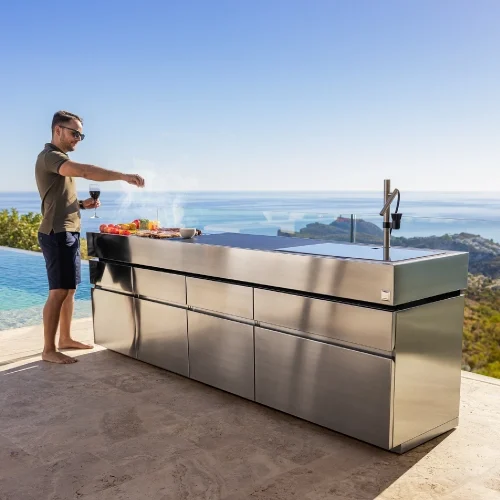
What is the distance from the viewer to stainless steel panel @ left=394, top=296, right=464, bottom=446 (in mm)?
2555

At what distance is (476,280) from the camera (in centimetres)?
405

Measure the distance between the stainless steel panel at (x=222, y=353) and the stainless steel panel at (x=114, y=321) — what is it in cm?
61

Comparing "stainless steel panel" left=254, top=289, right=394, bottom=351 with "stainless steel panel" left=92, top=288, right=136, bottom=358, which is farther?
"stainless steel panel" left=92, top=288, right=136, bottom=358

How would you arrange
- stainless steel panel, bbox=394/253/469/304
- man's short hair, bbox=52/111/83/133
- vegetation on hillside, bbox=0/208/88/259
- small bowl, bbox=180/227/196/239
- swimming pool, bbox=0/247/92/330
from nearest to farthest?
1. stainless steel panel, bbox=394/253/469/304
2. small bowl, bbox=180/227/196/239
3. man's short hair, bbox=52/111/83/133
4. swimming pool, bbox=0/247/92/330
5. vegetation on hillside, bbox=0/208/88/259

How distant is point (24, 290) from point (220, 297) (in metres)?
5.77

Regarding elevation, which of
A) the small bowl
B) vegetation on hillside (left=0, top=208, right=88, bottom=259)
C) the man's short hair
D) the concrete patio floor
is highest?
the man's short hair

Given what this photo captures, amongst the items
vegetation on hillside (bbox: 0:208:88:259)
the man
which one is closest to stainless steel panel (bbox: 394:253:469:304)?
the man

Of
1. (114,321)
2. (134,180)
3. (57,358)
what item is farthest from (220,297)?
(57,358)

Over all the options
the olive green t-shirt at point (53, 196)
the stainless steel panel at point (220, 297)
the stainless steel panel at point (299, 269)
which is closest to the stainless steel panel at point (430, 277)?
the stainless steel panel at point (299, 269)

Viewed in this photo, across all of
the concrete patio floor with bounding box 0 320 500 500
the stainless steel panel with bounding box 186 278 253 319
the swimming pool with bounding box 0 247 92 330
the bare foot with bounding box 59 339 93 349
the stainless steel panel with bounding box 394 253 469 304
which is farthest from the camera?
the swimming pool with bounding box 0 247 92 330

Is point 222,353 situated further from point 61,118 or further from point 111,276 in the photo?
point 61,118

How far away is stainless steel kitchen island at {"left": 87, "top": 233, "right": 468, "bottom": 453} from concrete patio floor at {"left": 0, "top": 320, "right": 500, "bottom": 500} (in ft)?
0.34

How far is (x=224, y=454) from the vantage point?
265cm

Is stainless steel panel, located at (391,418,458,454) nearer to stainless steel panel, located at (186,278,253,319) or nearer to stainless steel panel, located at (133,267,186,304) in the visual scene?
stainless steel panel, located at (186,278,253,319)
